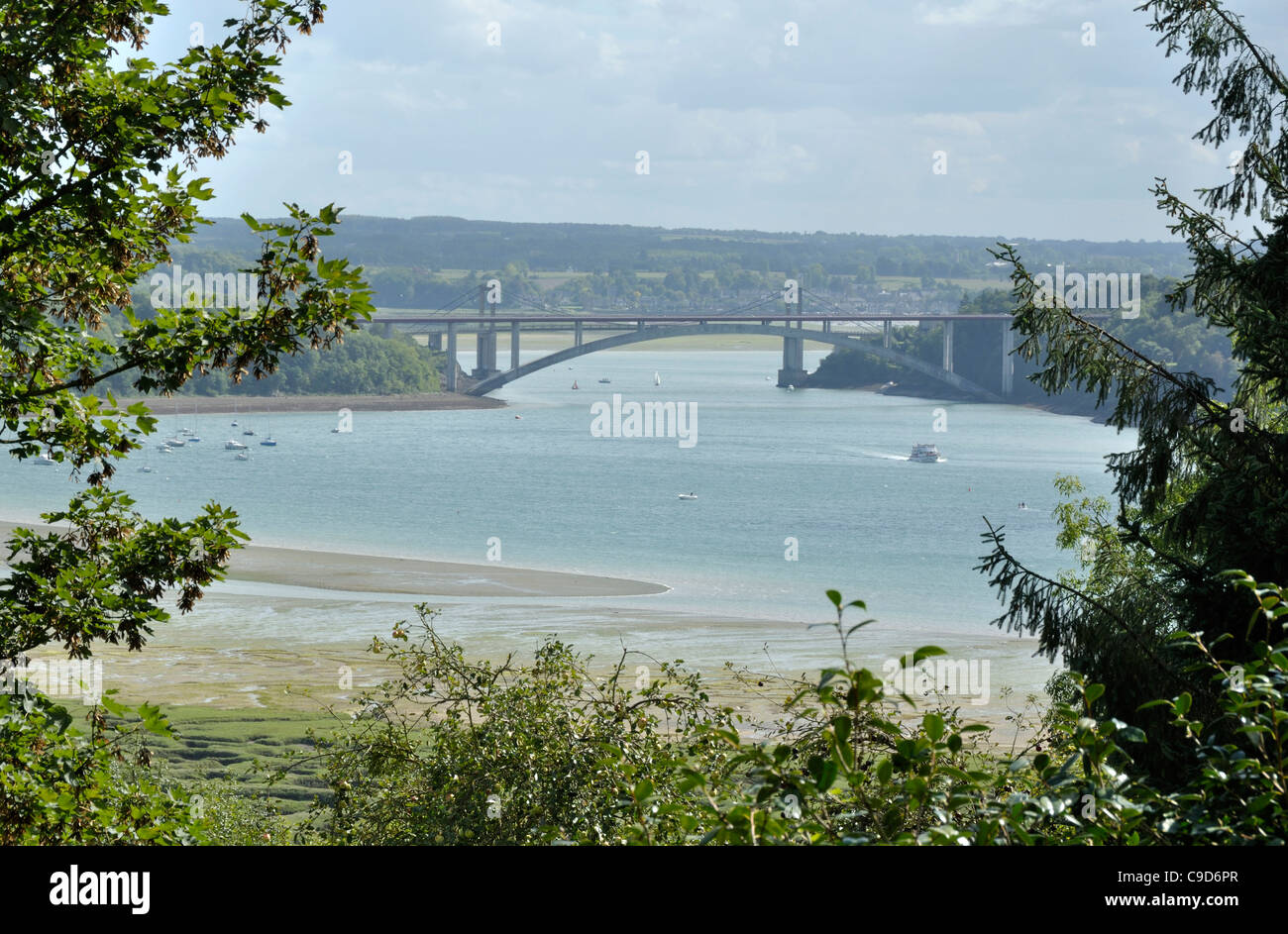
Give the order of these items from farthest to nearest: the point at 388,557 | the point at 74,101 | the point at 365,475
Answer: the point at 365,475
the point at 388,557
the point at 74,101

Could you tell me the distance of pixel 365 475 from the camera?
48.2 meters

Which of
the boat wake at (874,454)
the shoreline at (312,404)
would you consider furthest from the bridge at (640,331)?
the boat wake at (874,454)

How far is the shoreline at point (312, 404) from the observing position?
68.9m

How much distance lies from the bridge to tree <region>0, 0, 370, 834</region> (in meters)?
50.4

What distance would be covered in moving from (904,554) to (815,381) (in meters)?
51.6

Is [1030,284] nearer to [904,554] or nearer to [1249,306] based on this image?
[1249,306]

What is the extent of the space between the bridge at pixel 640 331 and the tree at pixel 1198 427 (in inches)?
1939

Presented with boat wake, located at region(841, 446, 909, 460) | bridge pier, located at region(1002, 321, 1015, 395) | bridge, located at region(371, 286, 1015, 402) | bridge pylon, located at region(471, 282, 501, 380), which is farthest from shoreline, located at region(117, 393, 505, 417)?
bridge pier, located at region(1002, 321, 1015, 395)

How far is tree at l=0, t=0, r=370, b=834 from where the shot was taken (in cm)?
357

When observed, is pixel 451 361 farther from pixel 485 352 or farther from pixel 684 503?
pixel 684 503

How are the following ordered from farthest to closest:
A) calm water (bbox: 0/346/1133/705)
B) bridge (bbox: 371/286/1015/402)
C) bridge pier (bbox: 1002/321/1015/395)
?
bridge pier (bbox: 1002/321/1015/395) → bridge (bbox: 371/286/1015/402) → calm water (bbox: 0/346/1133/705)

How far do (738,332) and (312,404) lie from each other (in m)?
26.4

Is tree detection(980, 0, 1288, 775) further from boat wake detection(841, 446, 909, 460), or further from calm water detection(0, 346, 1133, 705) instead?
boat wake detection(841, 446, 909, 460)
